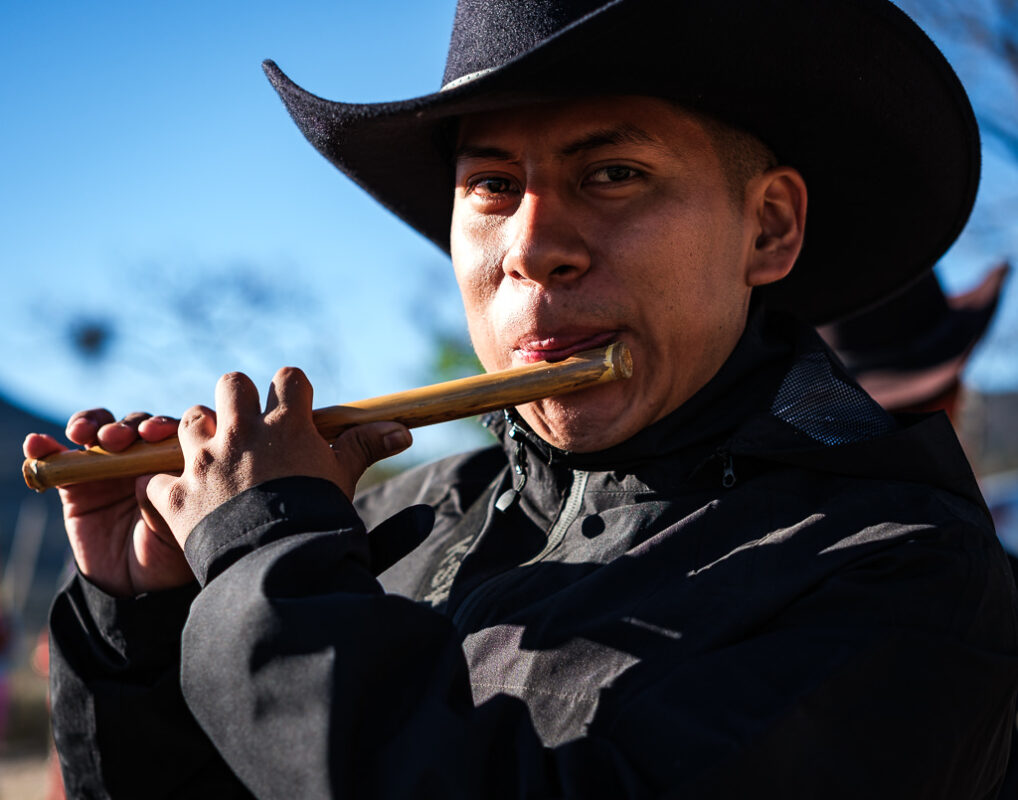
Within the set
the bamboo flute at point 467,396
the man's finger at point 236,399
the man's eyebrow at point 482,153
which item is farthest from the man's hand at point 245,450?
the man's eyebrow at point 482,153

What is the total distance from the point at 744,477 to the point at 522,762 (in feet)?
2.63

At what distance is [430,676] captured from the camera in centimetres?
160

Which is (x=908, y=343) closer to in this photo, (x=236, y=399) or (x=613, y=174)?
(x=613, y=174)

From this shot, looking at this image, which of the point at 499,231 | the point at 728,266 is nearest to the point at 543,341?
the point at 499,231

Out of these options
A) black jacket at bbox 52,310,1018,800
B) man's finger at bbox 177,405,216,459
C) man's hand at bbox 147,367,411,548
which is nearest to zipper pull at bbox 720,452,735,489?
black jacket at bbox 52,310,1018,800

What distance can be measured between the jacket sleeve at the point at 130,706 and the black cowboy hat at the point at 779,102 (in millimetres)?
1200

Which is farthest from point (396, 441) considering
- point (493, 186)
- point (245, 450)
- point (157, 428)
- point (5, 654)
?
point (5, 654)

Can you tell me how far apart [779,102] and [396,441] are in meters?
1.17

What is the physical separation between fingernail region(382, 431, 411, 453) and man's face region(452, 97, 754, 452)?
348mm

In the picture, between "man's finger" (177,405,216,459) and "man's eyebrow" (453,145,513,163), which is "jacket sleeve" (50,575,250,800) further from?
"man's eyebrow" (453,145,513,163)

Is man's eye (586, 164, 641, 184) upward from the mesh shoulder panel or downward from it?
upward

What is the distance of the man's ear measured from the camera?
7.83 feet

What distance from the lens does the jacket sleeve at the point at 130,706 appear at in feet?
6.97

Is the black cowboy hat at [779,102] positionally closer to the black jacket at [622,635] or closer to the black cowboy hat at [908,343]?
the black jacket at [622,635]
